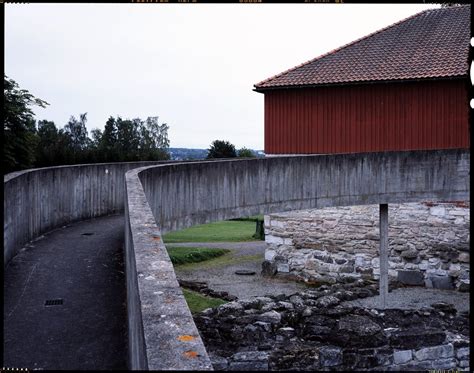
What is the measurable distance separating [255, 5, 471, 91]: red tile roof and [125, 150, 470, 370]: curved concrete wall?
208 inches

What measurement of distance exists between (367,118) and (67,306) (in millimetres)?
16659

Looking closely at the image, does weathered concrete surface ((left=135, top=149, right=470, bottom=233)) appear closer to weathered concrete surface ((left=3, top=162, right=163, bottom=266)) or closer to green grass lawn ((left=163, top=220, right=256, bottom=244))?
weathered concrete surface ((left=3, top=162, right=163, bottom=266))

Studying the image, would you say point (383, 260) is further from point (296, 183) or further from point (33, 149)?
point (33, 149)

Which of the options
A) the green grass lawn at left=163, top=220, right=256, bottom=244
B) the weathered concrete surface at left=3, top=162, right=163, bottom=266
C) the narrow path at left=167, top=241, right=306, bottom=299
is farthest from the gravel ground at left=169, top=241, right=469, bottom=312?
the green grass lawn at left=163, top=220, right=256, bottom=244

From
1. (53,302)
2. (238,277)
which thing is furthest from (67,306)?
(238,277)

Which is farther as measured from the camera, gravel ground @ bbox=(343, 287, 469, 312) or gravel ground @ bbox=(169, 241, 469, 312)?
gravel ground @ bbox=(169, 241, 469, 312)

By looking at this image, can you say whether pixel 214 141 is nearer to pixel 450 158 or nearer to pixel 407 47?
pixel 407 47

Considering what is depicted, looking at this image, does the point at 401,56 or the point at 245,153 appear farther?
the point at 245,153

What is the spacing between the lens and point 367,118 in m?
22.2

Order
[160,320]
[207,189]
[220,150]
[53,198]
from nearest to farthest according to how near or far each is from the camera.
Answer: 1. [160,320]
2. [53,198]
3. [207,189]
4. [220,150]

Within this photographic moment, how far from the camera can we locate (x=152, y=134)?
92938 millimetres

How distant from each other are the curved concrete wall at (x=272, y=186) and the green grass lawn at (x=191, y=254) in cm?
977

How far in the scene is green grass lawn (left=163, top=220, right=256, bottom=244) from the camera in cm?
3156

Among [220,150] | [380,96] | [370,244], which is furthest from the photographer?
[220,150]
